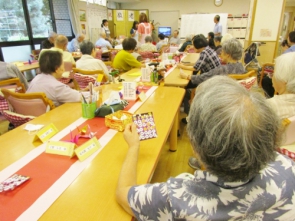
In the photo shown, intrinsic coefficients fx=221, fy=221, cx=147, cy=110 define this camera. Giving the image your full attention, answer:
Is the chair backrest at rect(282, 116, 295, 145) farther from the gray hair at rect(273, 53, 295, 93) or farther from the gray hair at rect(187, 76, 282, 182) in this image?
the gray hair at rect(187, 76, 282, 182)

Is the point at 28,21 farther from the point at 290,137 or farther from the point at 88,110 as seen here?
the point at 290,137

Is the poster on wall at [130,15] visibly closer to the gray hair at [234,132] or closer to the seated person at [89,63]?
the seated person at [89,63]

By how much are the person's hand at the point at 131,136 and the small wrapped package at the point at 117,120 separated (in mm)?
219

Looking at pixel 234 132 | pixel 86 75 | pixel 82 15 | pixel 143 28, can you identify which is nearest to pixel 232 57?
pixel 86 75

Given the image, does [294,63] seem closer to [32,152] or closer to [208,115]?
[208,115]

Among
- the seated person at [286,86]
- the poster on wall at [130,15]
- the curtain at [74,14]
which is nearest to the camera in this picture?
the seated person at [286,86]

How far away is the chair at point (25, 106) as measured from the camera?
1548 mm

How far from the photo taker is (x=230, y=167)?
21.4 inches

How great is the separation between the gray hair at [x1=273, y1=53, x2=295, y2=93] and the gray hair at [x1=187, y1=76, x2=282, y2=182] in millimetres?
952

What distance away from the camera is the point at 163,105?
1.71 meters

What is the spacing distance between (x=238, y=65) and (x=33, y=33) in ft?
18.5

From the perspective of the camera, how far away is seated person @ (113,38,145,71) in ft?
10.5

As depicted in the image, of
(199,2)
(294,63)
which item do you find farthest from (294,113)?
(199,2)

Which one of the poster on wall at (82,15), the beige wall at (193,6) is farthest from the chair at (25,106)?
the beige wall at (193,6)
